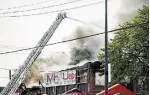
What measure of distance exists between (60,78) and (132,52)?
4.39 meters

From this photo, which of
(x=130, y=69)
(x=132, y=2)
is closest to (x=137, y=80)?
(x=130, y=69)

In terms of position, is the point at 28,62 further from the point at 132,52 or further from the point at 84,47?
the point at 132,52

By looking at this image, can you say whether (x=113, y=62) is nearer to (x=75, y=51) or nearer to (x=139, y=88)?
(x=139, y=88)

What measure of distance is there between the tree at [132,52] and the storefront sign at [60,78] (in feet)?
8.98

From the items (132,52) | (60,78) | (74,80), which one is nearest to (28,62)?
(60,78)

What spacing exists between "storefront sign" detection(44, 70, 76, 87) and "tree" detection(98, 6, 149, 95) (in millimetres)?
2737

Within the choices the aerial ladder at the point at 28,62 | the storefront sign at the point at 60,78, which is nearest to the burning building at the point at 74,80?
the storefront sign at the point at 60,78

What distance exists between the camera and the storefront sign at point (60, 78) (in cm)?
1542

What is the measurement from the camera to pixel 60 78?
1587cm

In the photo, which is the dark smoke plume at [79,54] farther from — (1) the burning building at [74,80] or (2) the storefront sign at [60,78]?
(2) the storefront sign at [60,78]

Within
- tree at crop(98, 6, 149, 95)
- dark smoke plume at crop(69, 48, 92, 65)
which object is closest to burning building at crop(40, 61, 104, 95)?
dark smoke plume at crop(69, 48, 92, 65)

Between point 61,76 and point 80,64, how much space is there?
3.43ft

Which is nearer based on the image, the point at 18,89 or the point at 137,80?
the point at 137,80

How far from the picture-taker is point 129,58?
40.2 feet
